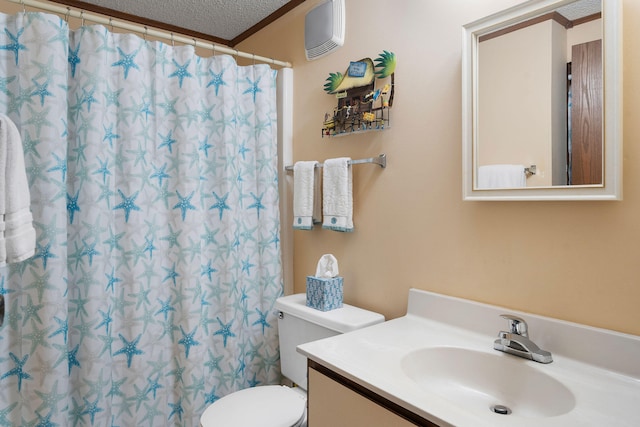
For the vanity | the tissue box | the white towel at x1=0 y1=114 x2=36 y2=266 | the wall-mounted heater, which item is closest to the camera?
the vanity

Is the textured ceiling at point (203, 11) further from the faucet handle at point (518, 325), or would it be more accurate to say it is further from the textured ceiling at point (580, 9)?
the faucet handle at point (518, 325)

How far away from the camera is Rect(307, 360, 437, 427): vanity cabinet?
36.8 inches

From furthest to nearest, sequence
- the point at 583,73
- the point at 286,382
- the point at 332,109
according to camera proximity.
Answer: the point at 286,382 < the point at 332,109 < the point at 583,73

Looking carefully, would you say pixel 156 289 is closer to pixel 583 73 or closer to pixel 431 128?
pixel 431 128

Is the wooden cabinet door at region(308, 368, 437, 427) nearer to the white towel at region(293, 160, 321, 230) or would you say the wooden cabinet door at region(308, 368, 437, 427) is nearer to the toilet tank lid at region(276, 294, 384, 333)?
the toilet tank lid at region(276, 294, 384, 333)

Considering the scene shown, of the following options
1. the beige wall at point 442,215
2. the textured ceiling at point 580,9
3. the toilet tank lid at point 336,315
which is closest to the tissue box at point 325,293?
the toilet tank lid at point 336,315

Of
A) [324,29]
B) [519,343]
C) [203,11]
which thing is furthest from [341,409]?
[203,11]

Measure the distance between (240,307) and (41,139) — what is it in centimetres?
109

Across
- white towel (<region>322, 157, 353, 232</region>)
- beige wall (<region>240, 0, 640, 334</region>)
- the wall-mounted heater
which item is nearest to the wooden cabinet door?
beige wall (<region>240, 0, 640, 334</region>)

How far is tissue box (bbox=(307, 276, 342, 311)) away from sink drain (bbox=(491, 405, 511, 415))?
0.74 m

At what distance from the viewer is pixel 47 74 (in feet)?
4.90

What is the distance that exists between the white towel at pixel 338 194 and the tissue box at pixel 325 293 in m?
0.23

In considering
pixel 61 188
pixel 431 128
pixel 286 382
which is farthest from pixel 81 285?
pixel 431 128

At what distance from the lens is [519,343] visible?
1126 millimetres
